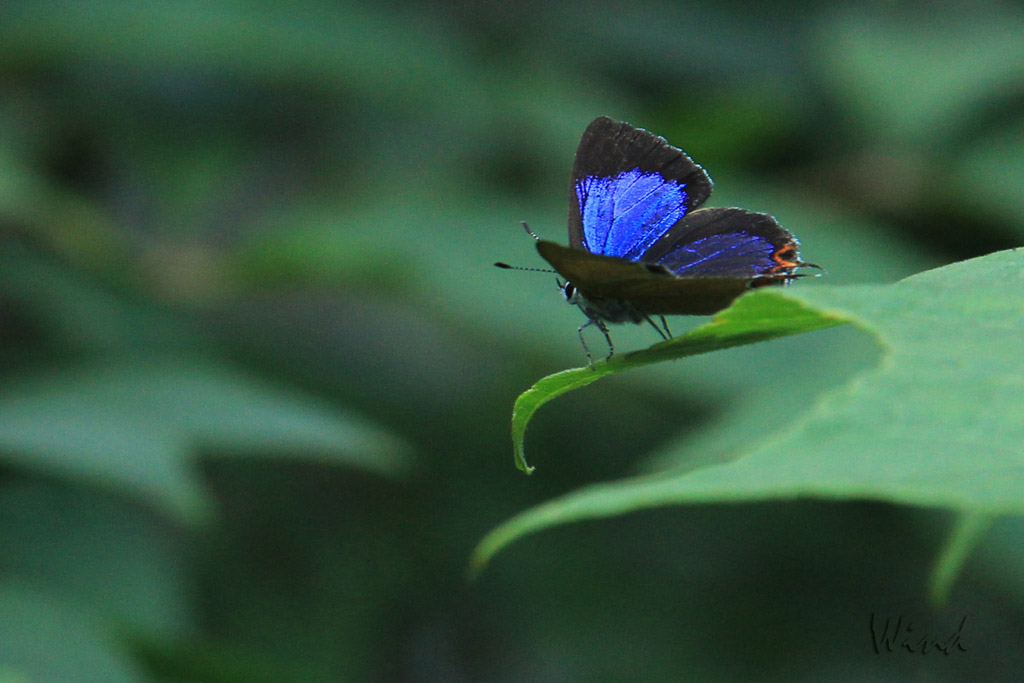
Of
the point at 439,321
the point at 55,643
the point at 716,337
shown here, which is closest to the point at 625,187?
the point at 716,337

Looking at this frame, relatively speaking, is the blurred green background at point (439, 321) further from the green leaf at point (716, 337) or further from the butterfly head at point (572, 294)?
the green leaf at point (716, 337)

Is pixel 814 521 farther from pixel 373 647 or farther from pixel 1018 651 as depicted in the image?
pixel 373 647

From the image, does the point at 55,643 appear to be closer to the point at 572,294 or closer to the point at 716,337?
the point at 572,294

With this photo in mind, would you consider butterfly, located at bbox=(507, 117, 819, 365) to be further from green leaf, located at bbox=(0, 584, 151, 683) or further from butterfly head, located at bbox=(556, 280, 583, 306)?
green leaf, located at bbox=(0, 584, 151, 683)

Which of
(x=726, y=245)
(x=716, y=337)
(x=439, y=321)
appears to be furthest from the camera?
(x=439, y=321)

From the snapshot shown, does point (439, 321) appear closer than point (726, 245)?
No

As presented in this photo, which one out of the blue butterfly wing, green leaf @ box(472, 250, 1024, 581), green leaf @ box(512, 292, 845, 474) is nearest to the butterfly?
the blue butterfly wing
